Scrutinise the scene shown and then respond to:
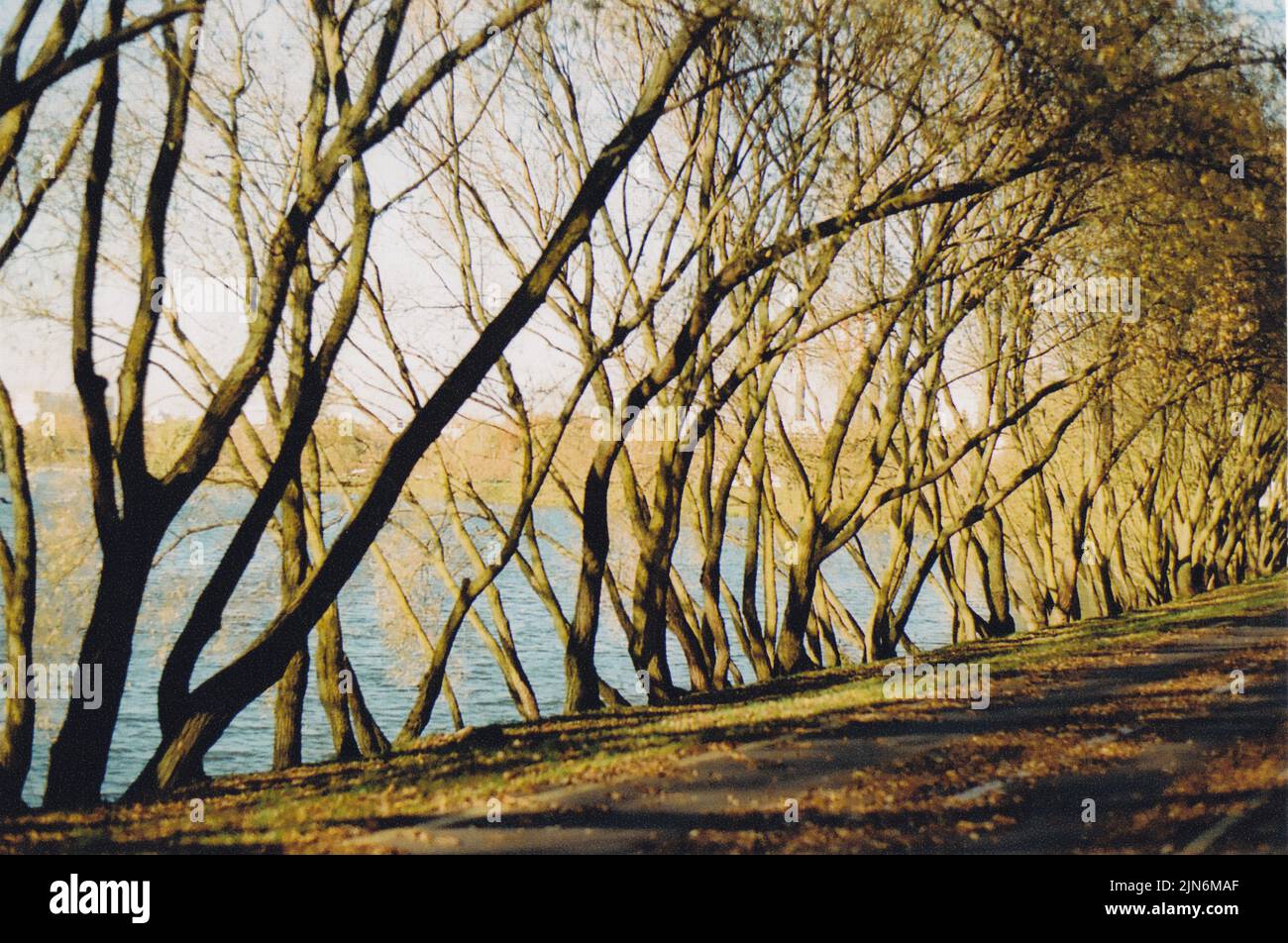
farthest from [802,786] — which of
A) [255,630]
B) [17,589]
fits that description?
[255,630]

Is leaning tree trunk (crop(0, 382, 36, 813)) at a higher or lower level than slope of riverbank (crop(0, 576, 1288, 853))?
higher

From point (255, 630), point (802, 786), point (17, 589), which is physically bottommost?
point (802, 786)

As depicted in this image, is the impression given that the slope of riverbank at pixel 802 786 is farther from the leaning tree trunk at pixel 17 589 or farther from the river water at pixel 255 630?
the river water at pixel 255 630

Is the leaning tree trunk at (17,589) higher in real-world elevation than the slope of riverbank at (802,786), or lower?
higher

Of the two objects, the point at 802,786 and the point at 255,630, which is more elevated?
the point at 255,630

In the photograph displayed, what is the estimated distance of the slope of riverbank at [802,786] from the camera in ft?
26.2

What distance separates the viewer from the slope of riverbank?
799 cm

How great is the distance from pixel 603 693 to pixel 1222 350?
1107 cm

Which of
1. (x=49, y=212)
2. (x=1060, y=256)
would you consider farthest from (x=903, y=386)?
(x=49, y=212)

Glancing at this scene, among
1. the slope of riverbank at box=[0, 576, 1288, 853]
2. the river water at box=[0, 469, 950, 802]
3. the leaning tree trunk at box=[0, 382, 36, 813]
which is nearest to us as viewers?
the slope of riverbank at box=[0, 576, 1288, 853]

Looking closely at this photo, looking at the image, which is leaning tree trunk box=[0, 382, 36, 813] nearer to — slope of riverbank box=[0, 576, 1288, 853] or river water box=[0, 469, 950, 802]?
slope of riverbank box=[0, 576, 1288, 853]

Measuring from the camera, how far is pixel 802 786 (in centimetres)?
945

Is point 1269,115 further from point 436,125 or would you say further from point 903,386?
point 436,125

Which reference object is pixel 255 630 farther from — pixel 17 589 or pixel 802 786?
pixel 802 786
